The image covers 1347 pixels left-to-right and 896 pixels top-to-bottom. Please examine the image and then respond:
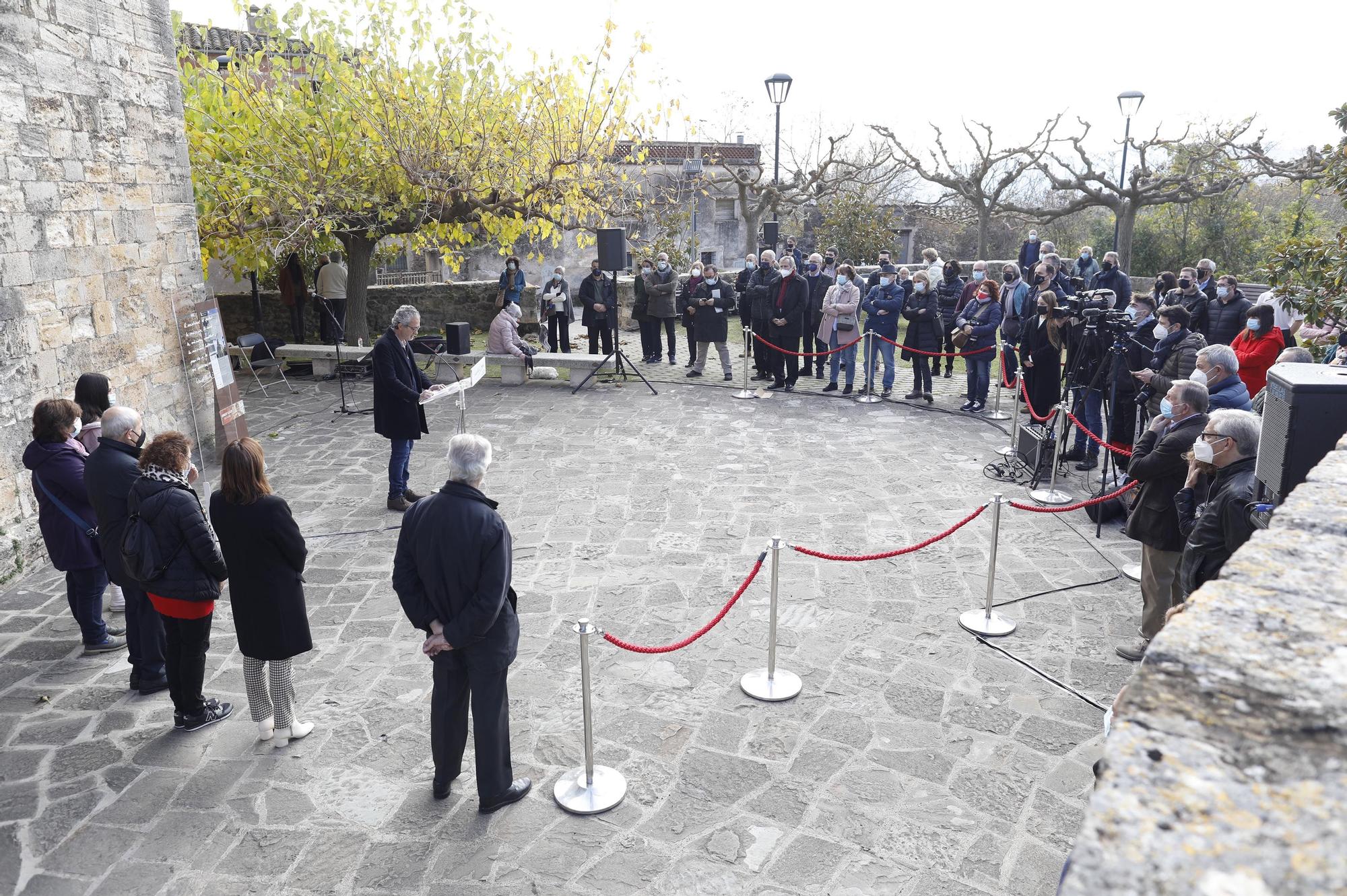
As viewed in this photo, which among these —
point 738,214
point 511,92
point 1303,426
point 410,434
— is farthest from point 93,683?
point 738,214

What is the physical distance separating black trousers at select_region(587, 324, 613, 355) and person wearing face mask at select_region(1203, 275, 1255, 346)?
8.80 metres

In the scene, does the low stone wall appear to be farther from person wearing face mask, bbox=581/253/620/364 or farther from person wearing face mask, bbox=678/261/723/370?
person wearing face mask, bbox=581/253/620/364

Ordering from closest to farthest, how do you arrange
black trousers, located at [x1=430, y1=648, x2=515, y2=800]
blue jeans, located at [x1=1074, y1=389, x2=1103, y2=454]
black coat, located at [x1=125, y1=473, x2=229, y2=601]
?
black trousers, located at [x1=430, y1=648, x2=515, y2=800] → black coat, located at [x1=125, y1=473, x2=229, y2=601] → blue jeans, located at [x1=1074, y1=389, x2=1103, y2=454]

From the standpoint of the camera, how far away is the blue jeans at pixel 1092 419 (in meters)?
9.74

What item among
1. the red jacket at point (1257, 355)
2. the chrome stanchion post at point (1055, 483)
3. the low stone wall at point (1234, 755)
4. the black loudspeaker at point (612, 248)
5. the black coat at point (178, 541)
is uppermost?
the black loudspeaker at point (612, 248)

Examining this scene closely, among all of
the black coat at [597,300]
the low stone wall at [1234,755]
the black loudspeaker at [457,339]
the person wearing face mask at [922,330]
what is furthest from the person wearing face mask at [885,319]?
the low stone wall at [1234,755]

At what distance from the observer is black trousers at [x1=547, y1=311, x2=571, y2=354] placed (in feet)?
53.4

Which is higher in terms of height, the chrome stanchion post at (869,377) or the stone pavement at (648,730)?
the chrome stanchion post at (869,377)

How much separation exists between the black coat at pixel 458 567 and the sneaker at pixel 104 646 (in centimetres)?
307

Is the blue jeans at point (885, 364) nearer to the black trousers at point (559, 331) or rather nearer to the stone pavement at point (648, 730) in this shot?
the stone pavement at point (648, 730)

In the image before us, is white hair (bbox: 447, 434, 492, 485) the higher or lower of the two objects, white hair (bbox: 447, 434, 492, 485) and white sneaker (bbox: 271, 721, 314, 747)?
the higher

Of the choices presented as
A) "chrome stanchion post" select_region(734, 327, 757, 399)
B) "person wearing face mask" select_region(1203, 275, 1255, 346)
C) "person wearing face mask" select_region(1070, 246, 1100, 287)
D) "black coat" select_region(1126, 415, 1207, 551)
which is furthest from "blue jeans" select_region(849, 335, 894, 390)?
"black coat" select_region(1126, 415, 1207, 551)

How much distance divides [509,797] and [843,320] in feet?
33.1

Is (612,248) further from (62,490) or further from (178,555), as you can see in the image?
(178,555)
